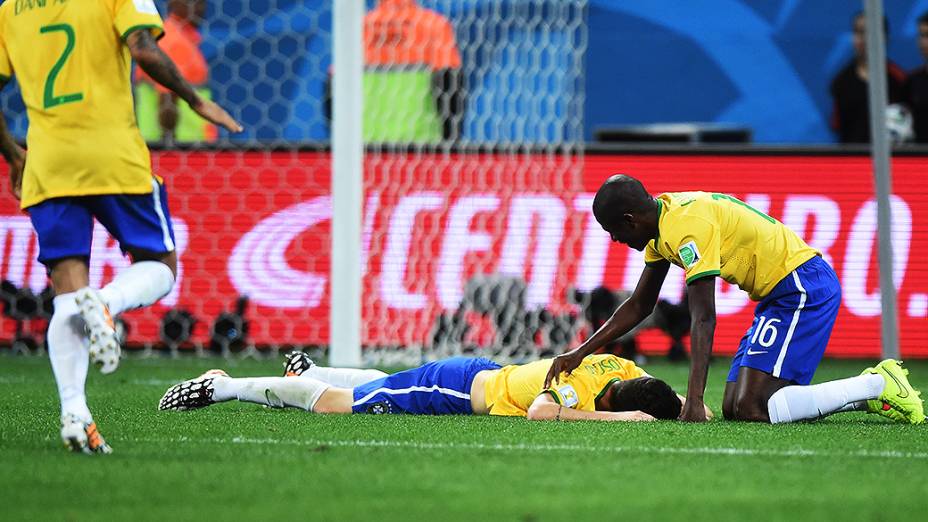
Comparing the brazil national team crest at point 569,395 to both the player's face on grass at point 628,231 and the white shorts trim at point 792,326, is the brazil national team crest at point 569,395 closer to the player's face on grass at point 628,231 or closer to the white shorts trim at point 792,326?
the player's face on grass at point 628,231

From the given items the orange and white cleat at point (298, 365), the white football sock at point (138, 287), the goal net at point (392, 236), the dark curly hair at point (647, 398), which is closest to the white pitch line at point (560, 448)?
the white football sock at point (138, 287)

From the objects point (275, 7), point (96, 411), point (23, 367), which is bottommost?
point (23, 367)

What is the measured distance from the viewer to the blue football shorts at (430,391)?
21.2 feet

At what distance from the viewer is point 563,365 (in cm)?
617

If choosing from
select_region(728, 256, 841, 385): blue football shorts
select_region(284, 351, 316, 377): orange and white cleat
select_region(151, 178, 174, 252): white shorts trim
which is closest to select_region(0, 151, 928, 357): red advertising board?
select_region(284, 351, 316, 377): orange and white cleat

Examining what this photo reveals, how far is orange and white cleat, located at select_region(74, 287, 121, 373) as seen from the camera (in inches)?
176

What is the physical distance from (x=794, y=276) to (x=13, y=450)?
138 inches

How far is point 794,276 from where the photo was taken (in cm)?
660

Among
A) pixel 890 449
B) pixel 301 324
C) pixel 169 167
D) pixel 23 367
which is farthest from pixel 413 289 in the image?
pixel 890 449

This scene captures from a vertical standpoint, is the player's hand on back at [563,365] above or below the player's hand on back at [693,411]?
above

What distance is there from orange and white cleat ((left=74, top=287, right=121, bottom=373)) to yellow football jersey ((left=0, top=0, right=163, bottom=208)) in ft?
1.66

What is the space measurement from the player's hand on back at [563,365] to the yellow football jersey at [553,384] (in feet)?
0.13

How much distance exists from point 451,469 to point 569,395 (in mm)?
1675

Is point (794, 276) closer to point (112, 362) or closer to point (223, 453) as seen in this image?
point (223, 453)
